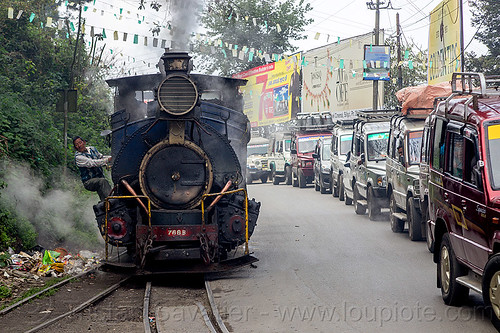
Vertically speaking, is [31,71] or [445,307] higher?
[31,71]

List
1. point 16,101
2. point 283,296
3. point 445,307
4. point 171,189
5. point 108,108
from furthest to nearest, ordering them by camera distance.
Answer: point 108,108
point 16,101
point 171,189
point 283,296
point 445,307

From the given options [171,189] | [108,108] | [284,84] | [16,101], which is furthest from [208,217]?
[284,84]

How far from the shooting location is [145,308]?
8164mm

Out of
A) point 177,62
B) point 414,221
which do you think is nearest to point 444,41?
point 414,221

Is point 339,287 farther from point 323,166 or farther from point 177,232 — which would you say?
point 323,166

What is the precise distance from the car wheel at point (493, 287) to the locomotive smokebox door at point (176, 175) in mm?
4618

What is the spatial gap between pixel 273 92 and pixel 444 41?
2012 centimetres

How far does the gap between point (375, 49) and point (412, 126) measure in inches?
549

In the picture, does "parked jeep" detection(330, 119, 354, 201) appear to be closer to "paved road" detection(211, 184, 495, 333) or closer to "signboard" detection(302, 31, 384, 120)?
"signboard" detection(302, 31, 384, 120)

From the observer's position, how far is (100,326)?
7520mm

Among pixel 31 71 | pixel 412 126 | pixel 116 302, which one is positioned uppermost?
pixel 31 71

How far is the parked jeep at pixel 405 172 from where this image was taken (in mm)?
13463

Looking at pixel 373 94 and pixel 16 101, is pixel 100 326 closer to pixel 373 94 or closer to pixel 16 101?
pixel 16 101

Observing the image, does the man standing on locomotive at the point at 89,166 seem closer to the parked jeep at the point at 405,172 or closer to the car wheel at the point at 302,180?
the parked jeep at the point at 405,172
